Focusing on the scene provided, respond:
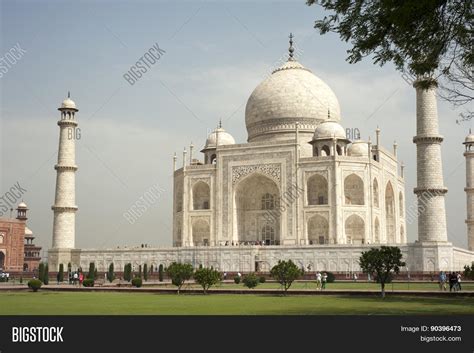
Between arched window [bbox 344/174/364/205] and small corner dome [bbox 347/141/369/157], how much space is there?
237 cm

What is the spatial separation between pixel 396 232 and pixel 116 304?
943 inches

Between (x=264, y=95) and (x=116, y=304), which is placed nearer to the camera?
(x=116, y=304)

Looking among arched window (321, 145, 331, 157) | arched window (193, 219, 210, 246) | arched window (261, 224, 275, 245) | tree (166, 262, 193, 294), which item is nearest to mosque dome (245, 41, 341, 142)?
arched window (321, 145, 331, 157)

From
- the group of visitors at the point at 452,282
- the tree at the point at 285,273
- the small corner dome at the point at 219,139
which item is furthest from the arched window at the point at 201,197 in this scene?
the tree at the point at 285,273

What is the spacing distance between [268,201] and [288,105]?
5449 millimetres

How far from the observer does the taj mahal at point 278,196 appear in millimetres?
27516

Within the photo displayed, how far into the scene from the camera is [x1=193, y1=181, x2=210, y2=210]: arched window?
32.2 metres

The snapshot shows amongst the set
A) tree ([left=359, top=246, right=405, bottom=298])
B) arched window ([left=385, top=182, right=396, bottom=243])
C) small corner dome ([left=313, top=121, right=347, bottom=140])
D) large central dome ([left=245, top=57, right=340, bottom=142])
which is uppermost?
large central dome ([left=245, top=57, right=340, bottom=142])

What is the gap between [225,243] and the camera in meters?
29.7

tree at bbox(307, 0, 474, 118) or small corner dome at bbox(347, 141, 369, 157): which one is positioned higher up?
small corner dome at bbox(347, 141, 369, 157)

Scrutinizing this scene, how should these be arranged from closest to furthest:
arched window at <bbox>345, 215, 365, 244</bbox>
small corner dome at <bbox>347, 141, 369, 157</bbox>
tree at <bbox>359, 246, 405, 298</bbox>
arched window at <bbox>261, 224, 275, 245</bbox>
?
tree at <bbox>359, 246, 405, 298</bbox>
arched window at <bbox>345, 215, 365, 244</bbox>
arched window at <bbox>261, 224, 275, 245</bbox>
small corner dome at <bbox>347, 141, 369, 157</bbox>

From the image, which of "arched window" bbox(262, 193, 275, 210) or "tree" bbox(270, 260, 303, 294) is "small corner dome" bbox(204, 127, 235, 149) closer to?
"arched window" bbox(262, 193, 275, 210)
